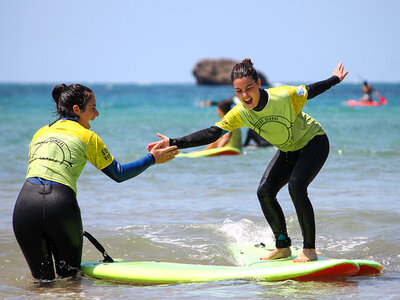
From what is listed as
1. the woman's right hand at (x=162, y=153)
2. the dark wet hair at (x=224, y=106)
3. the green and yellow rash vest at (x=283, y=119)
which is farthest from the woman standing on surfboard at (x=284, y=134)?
the dark wet hair at (x=224, y=106)

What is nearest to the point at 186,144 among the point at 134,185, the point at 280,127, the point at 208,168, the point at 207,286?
the point at 280,127

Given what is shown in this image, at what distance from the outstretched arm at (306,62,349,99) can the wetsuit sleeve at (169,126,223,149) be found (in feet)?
2.56

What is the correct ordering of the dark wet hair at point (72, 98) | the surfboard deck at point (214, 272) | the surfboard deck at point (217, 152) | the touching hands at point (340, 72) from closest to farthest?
1. the dark wet hair at point (72, 98)
2. the surfboard deck at point (214, 272)
3. the touching hands at point (340, 72)
4. the surfboard deck at point (217, 152)

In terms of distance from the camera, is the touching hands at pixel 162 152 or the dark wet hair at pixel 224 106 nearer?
the touching hands at pixel 162 152

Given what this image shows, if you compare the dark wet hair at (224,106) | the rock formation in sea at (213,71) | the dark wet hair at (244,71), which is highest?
the rock formation in sea at (213,71)

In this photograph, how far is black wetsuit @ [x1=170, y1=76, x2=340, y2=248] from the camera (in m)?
4.55

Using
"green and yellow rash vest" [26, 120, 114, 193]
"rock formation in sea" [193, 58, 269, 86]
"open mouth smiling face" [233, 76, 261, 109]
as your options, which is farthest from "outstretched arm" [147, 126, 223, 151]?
"rock formation in sea" [193, 58, 269, 86]

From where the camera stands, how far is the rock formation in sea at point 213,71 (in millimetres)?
117681

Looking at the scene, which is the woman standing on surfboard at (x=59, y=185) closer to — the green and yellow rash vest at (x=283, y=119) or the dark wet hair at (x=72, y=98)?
the dark wet hair at (x=72, y=98)

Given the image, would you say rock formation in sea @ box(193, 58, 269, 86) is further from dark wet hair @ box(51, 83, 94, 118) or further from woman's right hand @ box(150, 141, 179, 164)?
dark wet hair @ box(51, 83, 94, 118)

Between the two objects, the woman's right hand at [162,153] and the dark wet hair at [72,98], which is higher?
the dark wet hair at [72,98]

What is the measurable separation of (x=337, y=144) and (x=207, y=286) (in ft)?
40.4

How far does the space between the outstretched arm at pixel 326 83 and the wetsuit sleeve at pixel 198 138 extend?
30.7 inches

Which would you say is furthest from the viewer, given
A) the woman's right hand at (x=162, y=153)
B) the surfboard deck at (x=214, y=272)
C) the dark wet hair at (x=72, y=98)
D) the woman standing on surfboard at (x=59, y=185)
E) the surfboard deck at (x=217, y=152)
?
the surfboard deck at (x=217, y=152)
